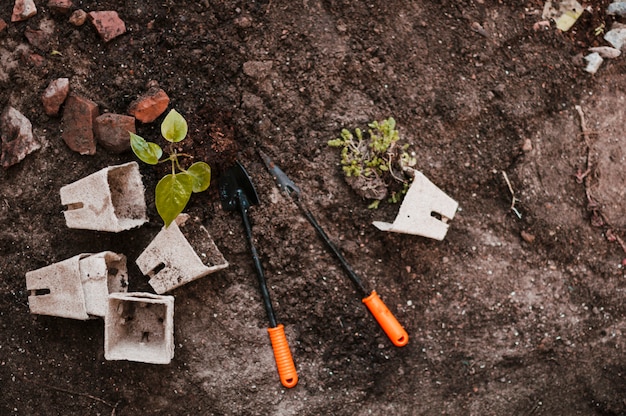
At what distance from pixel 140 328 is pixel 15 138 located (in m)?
0.72

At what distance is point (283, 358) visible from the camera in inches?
76.2

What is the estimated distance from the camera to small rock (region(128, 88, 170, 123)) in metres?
1.97

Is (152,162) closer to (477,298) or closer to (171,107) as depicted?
(171,107)

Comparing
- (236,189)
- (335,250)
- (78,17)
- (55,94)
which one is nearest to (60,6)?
(78,17)

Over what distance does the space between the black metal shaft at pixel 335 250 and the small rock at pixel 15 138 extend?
2.86 feet

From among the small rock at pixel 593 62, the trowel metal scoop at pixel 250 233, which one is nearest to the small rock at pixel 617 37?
the small rock at pixel 593 62

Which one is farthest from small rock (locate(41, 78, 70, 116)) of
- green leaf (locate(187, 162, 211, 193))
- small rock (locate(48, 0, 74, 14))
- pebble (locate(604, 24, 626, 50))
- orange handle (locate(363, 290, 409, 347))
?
pebble (locate(604, 24, 626, 50))

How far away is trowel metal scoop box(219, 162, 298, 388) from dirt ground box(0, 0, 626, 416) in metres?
0.03

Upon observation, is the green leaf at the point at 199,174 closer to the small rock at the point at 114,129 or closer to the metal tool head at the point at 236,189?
the metal tool head at the point at 236,189

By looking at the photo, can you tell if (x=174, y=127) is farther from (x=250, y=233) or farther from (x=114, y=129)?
(x=250, y=233)

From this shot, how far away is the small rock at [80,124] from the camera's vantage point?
6.45 ft

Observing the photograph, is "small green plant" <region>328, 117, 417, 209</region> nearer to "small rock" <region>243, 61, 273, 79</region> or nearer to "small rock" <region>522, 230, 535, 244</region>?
"small rock" <region>243, 61, 273, 79</region>

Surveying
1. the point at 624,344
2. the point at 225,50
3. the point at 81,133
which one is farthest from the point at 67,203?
the point at 624,344

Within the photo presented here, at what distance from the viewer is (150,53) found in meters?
2.04
